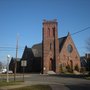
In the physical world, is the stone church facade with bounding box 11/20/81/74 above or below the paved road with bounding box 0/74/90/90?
above

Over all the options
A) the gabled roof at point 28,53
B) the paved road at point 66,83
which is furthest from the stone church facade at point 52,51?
the paved road at point 66,83

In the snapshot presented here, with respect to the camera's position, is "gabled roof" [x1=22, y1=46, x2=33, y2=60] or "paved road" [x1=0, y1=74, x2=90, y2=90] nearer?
"paved road" [x1=0, y1=74, x2=90, y2=90]

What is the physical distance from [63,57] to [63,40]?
7.05 m

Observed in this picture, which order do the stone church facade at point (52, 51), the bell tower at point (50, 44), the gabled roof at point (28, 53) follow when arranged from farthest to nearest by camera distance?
the gabled roof at point (28, 53) < the bell tower at point (50, 44) < the stone church facade at point (52, 51)

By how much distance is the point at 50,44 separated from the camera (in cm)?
8369

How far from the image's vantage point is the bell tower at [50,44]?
82.8 meters

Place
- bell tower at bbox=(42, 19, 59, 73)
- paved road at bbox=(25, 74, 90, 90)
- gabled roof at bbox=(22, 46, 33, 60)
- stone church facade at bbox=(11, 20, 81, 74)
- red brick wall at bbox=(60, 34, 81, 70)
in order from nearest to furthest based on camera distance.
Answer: paved road at bbox=(25, 74, 90, 90) → stone church facade at bbox=(11, 20, 81, 74) → bell tower at bbox=(42, 19, 59, 73) → red brick wall at bbox=(60, 34, 81, 70) → gabled roof at bbox=(22, 46, 33, 60)

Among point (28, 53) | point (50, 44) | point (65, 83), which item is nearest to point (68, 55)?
point (50, 44)

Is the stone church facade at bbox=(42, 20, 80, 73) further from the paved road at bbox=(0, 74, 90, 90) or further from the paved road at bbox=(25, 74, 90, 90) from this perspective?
the paved road at bbox=(25, 74, 90, 90)

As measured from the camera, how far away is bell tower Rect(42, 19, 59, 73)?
82.8m

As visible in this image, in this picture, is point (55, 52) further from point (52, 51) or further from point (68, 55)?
point (68, 55)

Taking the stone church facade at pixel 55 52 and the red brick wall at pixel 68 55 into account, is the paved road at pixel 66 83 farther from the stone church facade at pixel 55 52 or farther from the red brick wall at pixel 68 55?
the red brick wall at pixel 68 55

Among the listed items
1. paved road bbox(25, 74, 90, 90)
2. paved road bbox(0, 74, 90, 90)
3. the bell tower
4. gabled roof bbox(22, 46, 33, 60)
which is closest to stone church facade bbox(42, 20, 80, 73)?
the bell tower

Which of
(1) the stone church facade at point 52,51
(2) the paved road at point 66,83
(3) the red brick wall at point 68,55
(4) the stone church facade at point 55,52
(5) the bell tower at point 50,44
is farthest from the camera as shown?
(3) the red brick wall at point 68,55
